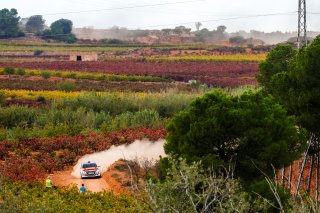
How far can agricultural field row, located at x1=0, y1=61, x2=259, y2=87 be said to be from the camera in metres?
74.2

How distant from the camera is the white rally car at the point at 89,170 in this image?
27.5 m

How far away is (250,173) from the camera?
1827 cm

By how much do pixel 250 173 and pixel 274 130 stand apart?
1702mm

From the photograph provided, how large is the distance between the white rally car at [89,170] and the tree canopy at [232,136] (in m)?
9.20

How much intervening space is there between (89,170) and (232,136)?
11.0 m

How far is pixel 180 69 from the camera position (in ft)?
278

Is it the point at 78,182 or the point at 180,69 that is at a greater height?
the point at 78,182

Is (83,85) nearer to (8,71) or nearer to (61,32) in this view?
(8,71)

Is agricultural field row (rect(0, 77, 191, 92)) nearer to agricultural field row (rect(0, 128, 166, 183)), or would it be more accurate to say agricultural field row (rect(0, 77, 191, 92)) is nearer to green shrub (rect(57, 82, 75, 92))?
green shrub (rect(57, 82, 75, 92))

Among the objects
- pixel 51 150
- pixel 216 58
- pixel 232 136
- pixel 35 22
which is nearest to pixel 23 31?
pixel 35 22

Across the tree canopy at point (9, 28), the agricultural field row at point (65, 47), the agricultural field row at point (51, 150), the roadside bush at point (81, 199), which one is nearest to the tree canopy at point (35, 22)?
the tree canopy at point (9, 28)

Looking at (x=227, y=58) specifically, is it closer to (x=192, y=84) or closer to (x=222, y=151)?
(x=192, y=84)

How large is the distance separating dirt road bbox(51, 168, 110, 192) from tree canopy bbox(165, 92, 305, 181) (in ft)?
26.9

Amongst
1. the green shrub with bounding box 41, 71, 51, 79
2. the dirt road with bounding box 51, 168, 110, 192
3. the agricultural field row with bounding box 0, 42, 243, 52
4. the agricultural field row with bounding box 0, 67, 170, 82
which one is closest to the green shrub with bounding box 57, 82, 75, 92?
the green shrub with bounding box 41, 71, 51, 79
